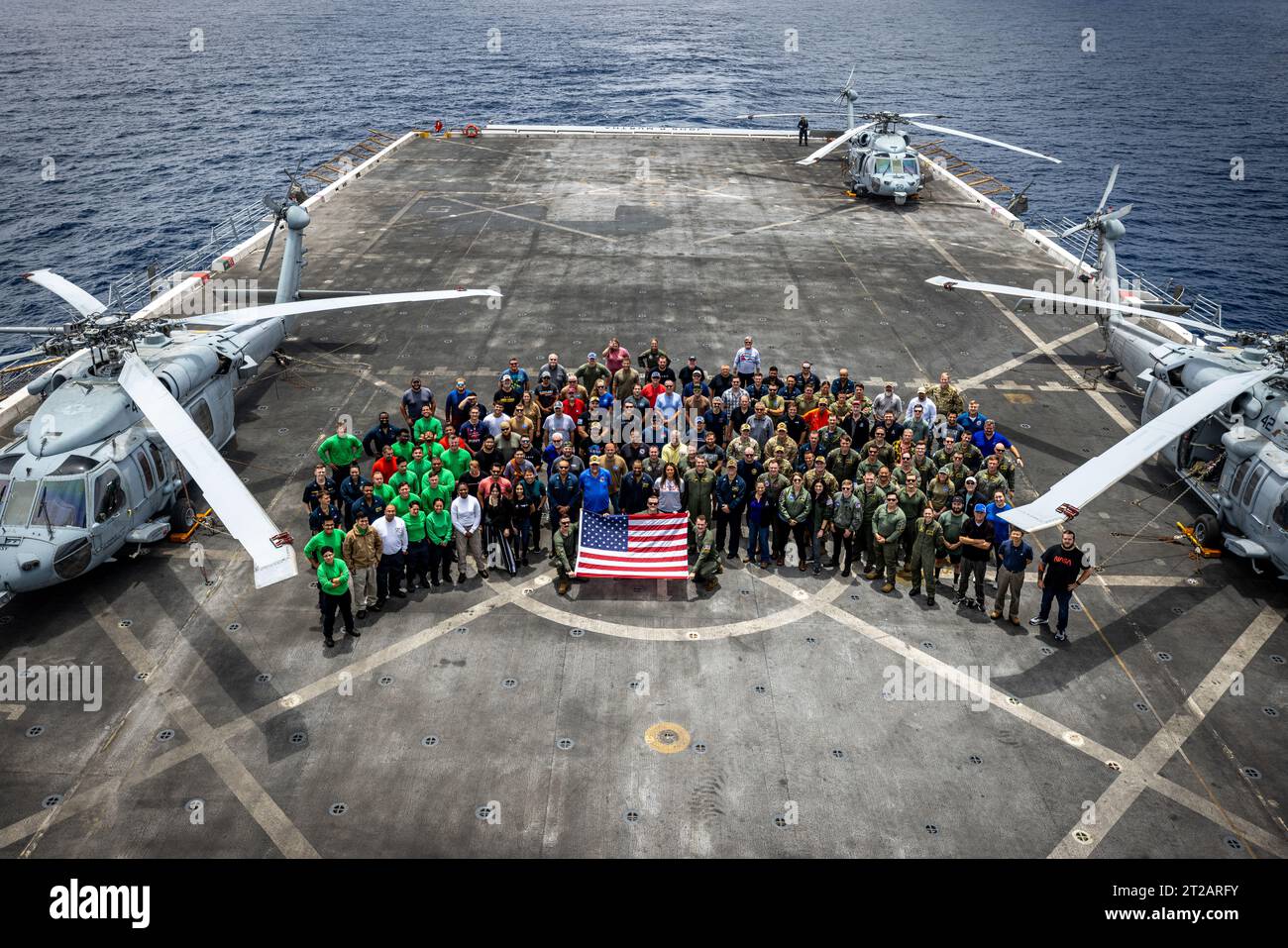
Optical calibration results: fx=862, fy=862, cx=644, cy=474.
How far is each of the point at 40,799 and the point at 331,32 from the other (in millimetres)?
170756

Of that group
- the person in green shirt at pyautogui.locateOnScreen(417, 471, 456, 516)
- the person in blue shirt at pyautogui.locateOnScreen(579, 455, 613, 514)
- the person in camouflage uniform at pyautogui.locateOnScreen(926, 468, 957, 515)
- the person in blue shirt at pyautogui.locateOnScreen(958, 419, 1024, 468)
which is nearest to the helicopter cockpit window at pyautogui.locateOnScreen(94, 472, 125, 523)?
the person in green shirt at pyautogui.locateOnScreen(417, 471, 456, 516)

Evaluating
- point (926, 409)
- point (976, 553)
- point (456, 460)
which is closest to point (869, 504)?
point (976, 553)

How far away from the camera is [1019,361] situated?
27062 millimetres

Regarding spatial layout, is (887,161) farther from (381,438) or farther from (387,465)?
(387,465)

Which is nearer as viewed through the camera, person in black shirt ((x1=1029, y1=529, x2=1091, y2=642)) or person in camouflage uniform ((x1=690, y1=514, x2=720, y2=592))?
person in black shirt ((x1=1029, y1=529, x2=1091, y2=642))

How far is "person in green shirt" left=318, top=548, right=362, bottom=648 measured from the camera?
581 inches

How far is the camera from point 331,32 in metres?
154

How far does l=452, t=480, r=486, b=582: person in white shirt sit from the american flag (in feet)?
6.58

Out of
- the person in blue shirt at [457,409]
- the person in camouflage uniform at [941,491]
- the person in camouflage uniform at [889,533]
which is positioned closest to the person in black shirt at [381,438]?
the person in blue shirt at [457,409]

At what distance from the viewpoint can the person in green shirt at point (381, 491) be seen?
637 inches

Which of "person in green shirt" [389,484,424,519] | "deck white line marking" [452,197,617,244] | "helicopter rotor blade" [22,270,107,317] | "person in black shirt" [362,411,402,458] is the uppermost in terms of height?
"deck white line marking" [452,197,617,244]

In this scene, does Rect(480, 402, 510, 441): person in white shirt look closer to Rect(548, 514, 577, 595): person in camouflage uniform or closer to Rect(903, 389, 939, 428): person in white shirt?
Rect(548, 514, 577, 595): person in camouflage uniform

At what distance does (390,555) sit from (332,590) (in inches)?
58.7
